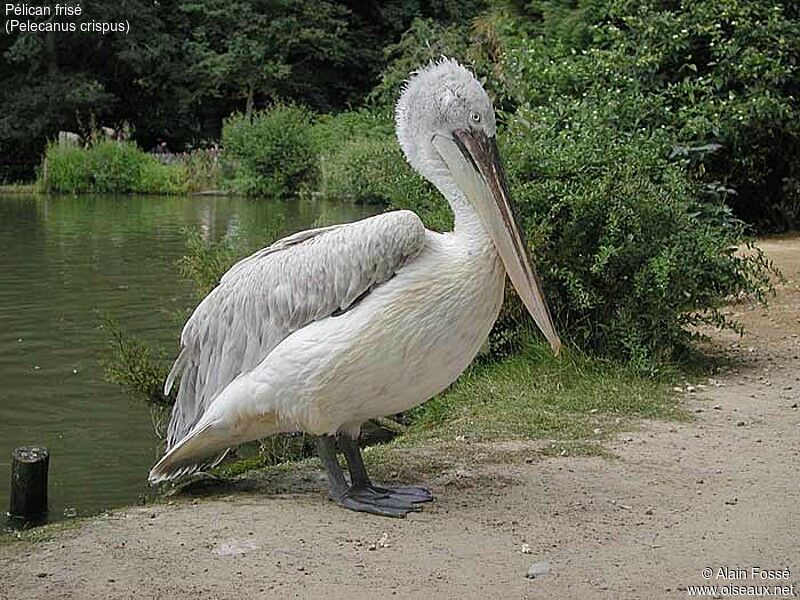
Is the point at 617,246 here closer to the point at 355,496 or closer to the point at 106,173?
the point at 355,496

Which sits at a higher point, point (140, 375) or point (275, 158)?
point (140, 375)

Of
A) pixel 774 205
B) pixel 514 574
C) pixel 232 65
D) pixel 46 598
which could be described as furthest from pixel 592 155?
pixel 232 65

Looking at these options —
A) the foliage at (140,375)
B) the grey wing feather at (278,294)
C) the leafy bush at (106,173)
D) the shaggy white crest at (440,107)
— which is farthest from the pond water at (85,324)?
the leafy bush at (106,173)

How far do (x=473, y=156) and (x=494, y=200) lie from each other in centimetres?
19

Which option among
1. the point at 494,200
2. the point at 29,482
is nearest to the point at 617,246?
the point at 494,200

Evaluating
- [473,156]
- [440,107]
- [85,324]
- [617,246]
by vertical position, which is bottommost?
[85,324]

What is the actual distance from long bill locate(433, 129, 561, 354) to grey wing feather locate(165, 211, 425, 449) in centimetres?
25

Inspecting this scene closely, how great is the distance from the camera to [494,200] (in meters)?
4.13

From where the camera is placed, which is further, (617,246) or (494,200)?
(617,246)

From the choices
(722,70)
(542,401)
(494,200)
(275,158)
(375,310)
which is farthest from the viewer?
(275,158)

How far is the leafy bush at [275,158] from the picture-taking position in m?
25.3

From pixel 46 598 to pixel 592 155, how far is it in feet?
14.1

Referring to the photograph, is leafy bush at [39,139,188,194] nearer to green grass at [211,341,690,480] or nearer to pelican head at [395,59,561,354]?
green grass at [211,341,690,480]

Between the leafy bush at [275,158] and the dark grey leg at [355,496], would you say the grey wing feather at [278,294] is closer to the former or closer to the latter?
the dark grey leg at [355,496]
